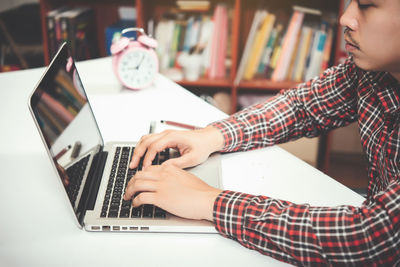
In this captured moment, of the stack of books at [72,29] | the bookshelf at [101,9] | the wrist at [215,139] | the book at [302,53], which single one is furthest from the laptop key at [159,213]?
the bookshelf at [101,9]

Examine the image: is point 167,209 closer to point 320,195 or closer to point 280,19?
point 320,195

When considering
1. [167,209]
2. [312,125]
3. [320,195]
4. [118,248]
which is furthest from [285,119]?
[118,248]

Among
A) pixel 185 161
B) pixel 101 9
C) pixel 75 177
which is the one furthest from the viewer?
pixel 101 9

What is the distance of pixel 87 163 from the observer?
87 centimetres

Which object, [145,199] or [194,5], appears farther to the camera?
[194,5]

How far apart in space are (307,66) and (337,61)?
15 cm

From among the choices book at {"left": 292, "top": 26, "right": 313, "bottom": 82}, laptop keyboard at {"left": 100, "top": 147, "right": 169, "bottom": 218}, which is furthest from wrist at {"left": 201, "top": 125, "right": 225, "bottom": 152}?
book at {"left": 292, "top": 26, "right": 313, "bottom": 82}

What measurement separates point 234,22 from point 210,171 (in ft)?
4.13

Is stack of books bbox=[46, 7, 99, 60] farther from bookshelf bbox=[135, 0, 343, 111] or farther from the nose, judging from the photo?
the nose

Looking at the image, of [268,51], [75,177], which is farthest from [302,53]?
[75,177]

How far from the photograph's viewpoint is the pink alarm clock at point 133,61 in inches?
52.3

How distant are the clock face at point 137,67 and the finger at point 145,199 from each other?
0.66 m

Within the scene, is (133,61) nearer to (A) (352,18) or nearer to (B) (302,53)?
(A) (352,18)

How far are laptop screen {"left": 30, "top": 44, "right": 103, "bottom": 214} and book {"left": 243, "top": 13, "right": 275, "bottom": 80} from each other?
1.27 metres
